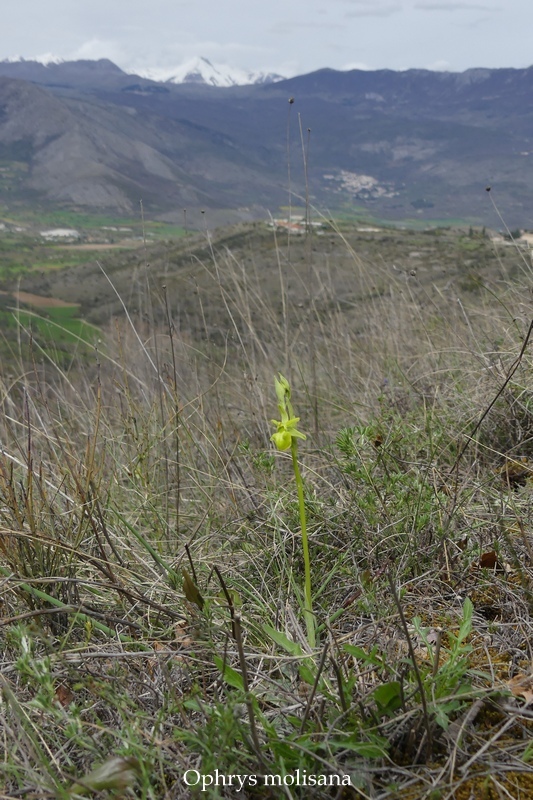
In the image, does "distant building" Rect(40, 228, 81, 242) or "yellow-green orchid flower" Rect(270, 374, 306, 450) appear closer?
"yellow-green orchid flower" Rect(270, 374, 306, 450)

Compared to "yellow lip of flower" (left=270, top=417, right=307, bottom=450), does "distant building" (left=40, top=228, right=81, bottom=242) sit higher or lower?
higher

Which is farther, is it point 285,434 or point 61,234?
point 61,234

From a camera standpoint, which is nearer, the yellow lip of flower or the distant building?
the yellow lip of flower

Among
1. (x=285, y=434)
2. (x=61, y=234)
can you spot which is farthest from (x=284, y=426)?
(x=61, y=234)

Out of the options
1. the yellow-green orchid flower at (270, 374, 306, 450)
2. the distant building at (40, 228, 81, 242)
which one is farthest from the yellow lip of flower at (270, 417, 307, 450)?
the distant building at (40, 228, 81, 242)

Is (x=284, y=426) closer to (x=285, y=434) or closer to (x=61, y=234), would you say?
(x=285, y=434)

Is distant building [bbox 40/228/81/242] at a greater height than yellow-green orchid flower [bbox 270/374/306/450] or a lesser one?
greater

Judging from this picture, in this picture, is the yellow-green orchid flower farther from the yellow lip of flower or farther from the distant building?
the distant building

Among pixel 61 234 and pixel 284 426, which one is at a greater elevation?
pixel 61 234

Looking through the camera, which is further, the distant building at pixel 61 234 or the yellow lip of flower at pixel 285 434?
the distant building at pixel 61 234

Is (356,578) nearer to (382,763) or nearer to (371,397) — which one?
(382,763)

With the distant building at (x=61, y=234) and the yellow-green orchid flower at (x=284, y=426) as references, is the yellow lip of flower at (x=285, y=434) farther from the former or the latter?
the distant building at (x=61, y=234)

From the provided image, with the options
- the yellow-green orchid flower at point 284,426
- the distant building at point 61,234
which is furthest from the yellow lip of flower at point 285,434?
the distant building at point 61,234

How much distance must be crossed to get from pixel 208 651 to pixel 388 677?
1.22 feet
